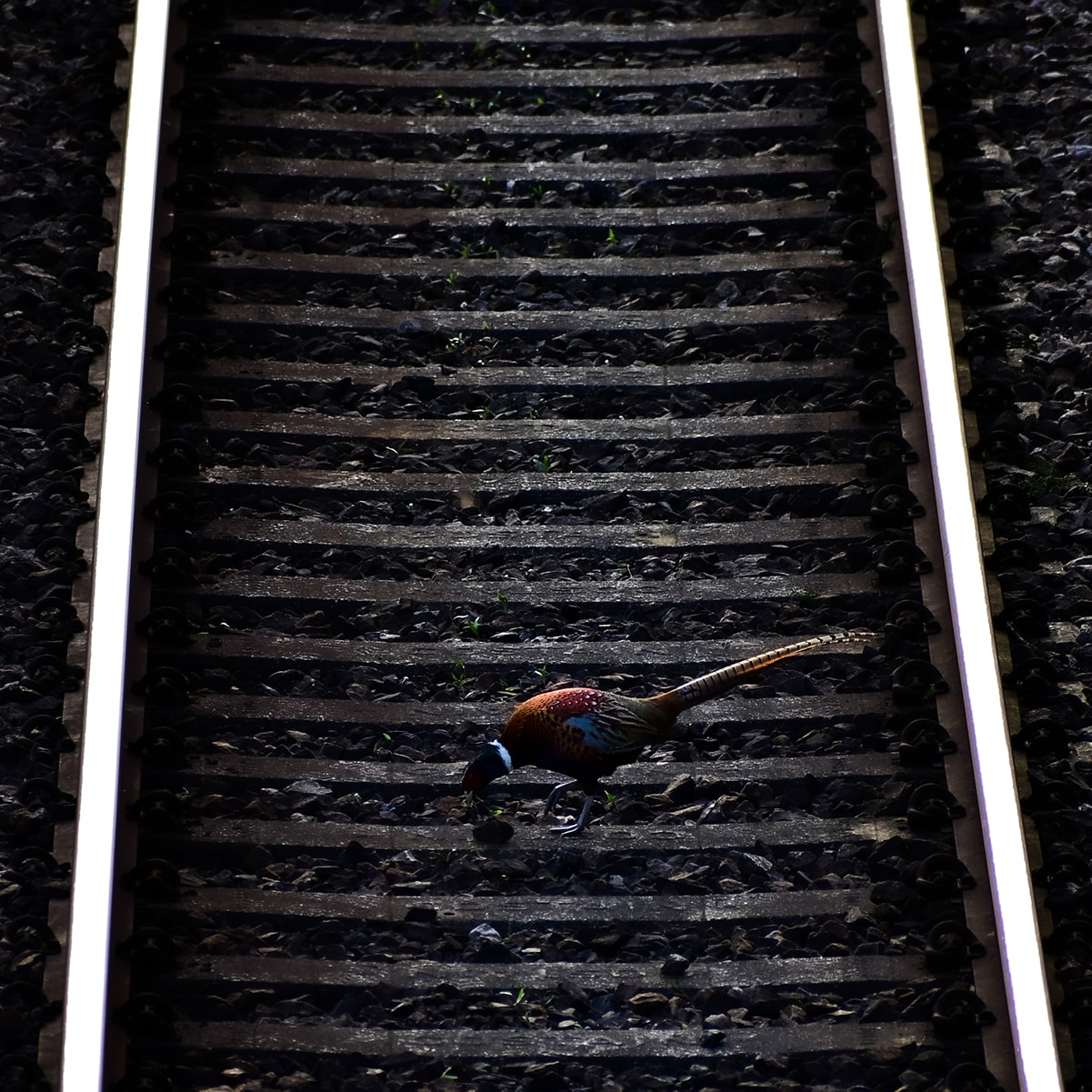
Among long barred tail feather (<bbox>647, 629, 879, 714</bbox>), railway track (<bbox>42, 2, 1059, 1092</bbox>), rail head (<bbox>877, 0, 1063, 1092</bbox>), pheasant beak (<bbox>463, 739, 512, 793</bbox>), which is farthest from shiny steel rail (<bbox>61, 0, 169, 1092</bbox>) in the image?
rail head (<bbox>877, 0, 1063, 1092</bbox>)

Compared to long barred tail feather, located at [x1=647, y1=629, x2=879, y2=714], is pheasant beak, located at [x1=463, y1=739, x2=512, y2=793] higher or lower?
lower

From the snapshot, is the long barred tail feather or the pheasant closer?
the pheasant

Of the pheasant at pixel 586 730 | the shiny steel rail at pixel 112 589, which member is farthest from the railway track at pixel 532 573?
the pheasant at pixel 586 730

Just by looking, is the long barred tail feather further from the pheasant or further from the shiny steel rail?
the shiny steel rail

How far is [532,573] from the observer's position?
5.54 metres

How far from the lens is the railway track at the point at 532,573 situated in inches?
→ 177

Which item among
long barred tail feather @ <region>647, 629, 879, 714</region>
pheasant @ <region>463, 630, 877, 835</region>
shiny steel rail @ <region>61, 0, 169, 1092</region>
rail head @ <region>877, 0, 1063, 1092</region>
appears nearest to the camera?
shiny steel rail @ <region>61, 0, 169, 1092</region>

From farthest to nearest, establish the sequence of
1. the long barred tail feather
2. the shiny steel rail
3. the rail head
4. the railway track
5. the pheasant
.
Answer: the long barred tail feather
the pheasant
the railway track
the rail head
the shiny steel rail

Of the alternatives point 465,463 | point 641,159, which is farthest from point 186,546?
point 641,159

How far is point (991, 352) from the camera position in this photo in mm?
6102

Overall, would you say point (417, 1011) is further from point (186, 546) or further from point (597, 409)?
point (597, 409)

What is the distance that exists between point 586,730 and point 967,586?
1.09 meters

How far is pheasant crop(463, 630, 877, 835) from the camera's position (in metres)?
4.82

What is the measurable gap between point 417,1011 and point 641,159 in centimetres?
343
